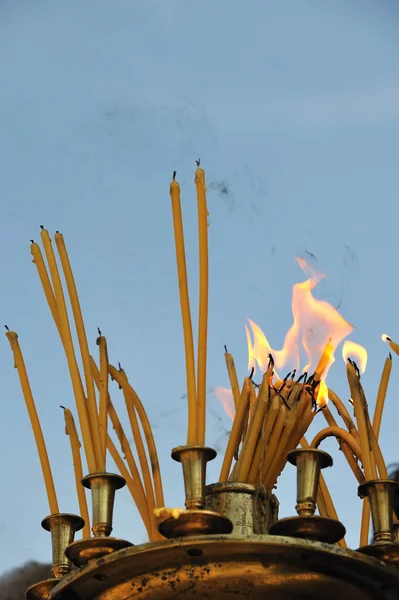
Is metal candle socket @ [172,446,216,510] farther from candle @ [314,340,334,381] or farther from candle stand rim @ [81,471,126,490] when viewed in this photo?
candle @ [314,340,334,381]

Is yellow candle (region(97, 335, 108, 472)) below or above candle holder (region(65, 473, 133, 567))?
above

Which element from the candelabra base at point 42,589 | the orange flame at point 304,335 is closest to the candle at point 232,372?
the orange flame at point 304,335

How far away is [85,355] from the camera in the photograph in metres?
2.60

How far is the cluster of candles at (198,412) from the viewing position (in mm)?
2480

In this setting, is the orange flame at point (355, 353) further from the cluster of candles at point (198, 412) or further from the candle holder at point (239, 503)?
the candle holder at point (239, 503)

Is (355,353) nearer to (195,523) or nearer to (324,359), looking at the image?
(324,359)

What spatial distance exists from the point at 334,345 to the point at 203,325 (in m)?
0.55

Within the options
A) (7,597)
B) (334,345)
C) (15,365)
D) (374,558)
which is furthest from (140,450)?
(7,597)

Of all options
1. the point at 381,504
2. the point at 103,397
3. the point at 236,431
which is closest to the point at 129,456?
the point at 103,397

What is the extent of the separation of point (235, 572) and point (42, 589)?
1.85 feet

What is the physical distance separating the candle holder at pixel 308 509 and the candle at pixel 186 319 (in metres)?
0.25

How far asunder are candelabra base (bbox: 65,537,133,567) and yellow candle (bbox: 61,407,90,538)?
15.3 inches

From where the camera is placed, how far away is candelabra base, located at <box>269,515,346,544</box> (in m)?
2.27

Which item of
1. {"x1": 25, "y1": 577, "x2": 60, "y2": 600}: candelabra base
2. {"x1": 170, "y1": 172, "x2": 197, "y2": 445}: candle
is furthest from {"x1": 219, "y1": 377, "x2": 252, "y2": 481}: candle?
{"x1": 25, "y1": 577, "x2": 60, "y2": 600}: candelabra base
